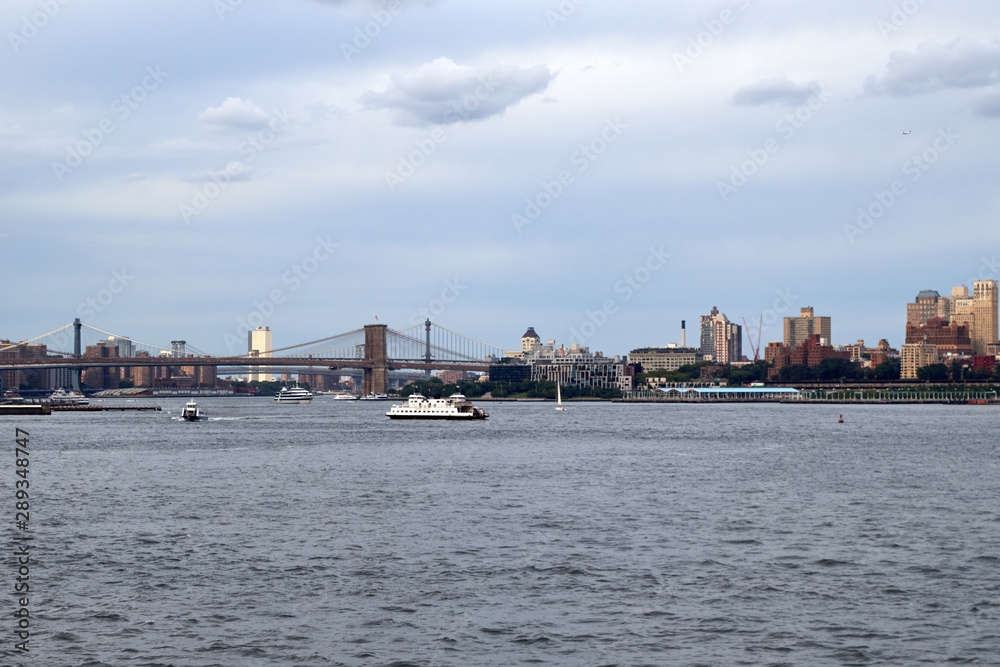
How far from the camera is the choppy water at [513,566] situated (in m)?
14.9

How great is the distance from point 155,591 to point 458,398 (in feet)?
371

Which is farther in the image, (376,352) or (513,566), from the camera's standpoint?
(376,352)

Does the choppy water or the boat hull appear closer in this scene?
the choppy water

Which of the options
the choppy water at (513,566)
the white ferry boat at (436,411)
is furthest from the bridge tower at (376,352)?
the choppy water at (513,566)

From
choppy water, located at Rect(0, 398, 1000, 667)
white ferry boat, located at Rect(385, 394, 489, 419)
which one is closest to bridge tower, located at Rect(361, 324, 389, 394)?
white ferry boat, located at Rect(385, 394, 489, 419)

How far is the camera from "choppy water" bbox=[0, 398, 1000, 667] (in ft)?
48.9

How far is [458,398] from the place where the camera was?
131 meters

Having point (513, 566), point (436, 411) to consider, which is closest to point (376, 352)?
point (436, 411)

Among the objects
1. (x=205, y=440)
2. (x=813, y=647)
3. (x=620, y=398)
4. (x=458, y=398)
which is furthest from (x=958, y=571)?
(x=620, y=398)

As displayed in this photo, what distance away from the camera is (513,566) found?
20188 mm

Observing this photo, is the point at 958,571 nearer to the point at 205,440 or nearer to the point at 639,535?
the point at 639,535

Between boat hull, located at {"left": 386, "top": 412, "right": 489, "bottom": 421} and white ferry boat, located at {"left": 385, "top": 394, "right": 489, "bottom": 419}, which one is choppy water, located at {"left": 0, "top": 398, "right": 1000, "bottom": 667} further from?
white ferry boat, located at {"left": 385, "top": 394, "right": 489, "bottom": 419}

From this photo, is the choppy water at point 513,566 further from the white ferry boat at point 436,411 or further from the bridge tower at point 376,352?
the bridge tower at point 376,352

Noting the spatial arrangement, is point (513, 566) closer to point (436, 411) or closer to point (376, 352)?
point (436, 411)
